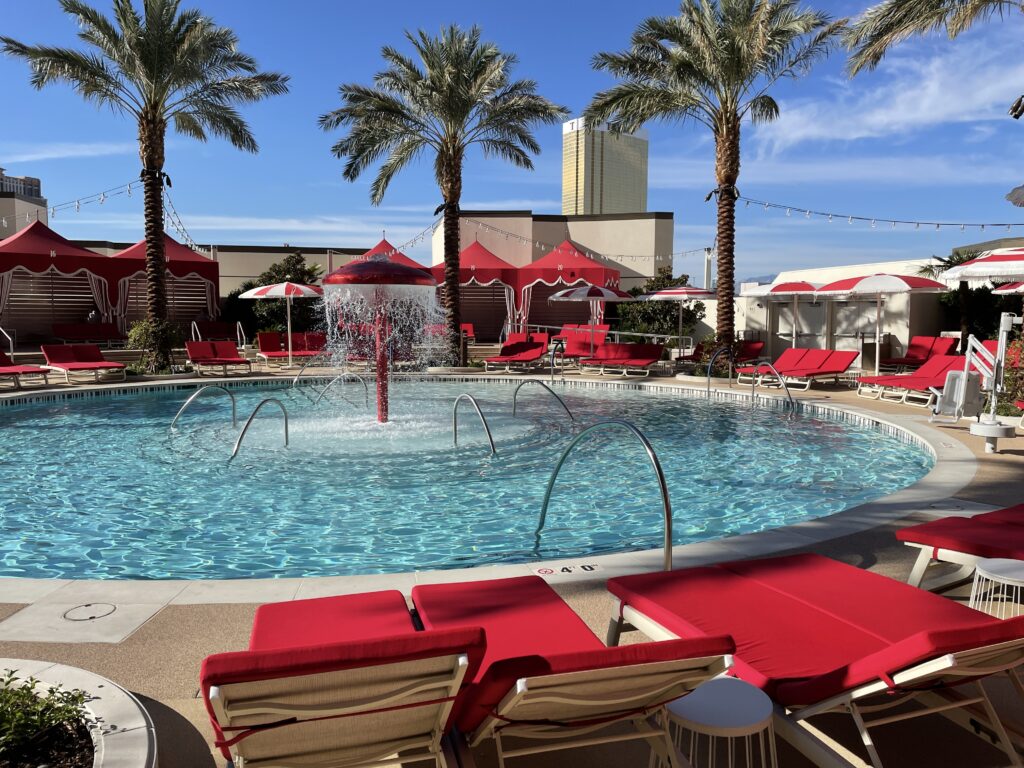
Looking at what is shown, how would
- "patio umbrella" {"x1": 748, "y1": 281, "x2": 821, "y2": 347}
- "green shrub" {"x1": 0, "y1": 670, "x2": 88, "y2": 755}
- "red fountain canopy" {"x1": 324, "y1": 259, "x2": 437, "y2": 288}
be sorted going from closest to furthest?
"green shrub" {"x1": 0, "y1": 670, "x2": 88, "y2": 755} → "red fountain canopy" {"x1": 324, "y1": 259, "x2": 437, "y2": 288} → "patio umbrella" {"x1": 748, "y1": 281, "x2": 821, "y2": 347}

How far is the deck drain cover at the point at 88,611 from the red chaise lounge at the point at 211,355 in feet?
49.4

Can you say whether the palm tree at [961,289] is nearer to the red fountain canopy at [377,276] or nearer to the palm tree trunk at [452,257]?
the palm tree trunk at [452,257]

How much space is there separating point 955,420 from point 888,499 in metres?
5.15

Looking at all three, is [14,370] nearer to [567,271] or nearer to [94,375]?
[94,375]

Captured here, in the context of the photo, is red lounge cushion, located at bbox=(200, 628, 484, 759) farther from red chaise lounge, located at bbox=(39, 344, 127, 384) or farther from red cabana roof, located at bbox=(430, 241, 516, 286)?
red cabana roof, located at bbox=(430, 241, 516, 286)

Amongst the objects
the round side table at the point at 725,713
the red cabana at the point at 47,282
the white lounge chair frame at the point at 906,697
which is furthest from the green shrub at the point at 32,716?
the red cabana at the point at 47,282

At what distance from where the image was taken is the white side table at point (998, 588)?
3.56m

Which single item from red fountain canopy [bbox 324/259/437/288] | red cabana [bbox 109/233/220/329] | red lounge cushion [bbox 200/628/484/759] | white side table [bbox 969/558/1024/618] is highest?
red cabana [bbox 109/233/220/329]

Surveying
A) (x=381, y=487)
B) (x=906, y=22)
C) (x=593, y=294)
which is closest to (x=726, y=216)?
(x=593, y=294)

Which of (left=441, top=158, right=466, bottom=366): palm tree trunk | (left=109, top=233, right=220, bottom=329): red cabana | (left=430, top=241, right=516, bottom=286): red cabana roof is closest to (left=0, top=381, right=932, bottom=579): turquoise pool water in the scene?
(left=441, top=158, right=466, bottom=366): palm tree trunk

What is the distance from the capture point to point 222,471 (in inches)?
351

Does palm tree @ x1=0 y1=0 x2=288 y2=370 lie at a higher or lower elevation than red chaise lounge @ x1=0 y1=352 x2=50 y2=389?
higher

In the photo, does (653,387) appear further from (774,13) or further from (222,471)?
(222,471)

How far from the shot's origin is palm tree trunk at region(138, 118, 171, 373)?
18.5m
